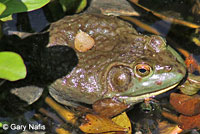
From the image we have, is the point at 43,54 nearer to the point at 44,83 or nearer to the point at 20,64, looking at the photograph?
the point at 44,83

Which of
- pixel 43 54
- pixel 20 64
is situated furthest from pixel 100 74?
pixel 20 64

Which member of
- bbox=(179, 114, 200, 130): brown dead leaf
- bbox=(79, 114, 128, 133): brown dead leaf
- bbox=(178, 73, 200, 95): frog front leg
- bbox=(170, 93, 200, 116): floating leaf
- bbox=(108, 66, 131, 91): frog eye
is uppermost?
bbox=(108, 66, 131, 91): frog eye

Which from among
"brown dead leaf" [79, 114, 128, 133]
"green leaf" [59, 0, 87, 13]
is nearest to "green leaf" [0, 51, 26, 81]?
"brown dead leaf" [79, 114, 128, 133]

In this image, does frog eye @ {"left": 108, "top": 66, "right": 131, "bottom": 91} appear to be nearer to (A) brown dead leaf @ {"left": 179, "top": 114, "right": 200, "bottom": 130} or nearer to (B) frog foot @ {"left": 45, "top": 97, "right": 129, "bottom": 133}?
(B) frog foot @ {"left": 45, "top": 97, "right": 129, "bottom": 133}

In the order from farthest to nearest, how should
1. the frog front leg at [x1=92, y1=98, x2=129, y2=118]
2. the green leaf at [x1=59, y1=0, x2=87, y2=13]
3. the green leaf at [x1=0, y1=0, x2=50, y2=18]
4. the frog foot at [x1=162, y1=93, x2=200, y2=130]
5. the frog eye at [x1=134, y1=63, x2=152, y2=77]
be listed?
the green leaf at [x1=59, y1=0, x2=87, y2=13], the frog foot at [x1=162, y1=93, x2=200, y2=130], the frog front leg at [x1=92, y1=98, x2=129, y2=118], the frog eye at [x1=134, y1=63, x2=152, y2=77], the green leaf at [x1=0, y1=0, x2=50, y2=18]

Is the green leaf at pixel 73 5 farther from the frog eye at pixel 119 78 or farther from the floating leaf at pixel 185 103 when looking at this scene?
the floating leaf at pixel 185 103

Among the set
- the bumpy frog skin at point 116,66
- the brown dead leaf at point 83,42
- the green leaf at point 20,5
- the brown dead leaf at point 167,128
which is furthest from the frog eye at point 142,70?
the green leaf at point 20,5
